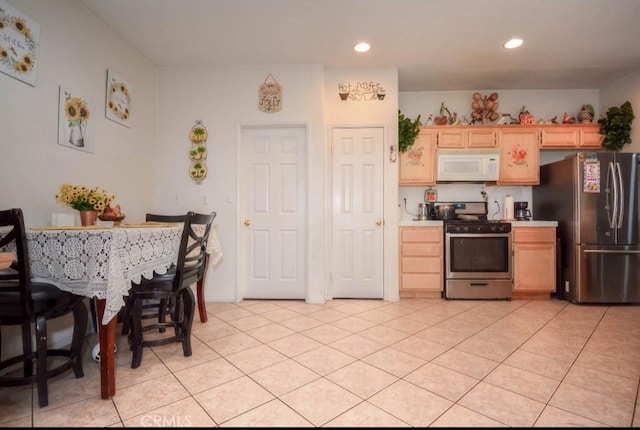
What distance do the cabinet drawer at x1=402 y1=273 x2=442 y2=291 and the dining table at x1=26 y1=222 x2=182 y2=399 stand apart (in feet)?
9.11

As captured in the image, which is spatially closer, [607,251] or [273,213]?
[607,251]

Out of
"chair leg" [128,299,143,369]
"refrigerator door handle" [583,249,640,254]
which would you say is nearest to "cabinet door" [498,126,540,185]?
"refrigerator door handle" [583,249,640,254]

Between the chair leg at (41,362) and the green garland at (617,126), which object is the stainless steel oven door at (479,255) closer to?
the green garland at (617,126)

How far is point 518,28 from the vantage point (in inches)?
105

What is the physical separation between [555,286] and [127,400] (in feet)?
13.8

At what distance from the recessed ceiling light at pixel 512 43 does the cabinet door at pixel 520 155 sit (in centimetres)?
108

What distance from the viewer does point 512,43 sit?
290cm

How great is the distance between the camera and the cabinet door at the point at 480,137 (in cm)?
377

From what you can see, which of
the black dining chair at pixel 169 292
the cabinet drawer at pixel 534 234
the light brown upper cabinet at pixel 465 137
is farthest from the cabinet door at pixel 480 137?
the black dining chair at pixel 169 292

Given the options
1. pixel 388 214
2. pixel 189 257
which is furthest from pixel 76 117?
pixel 388 214

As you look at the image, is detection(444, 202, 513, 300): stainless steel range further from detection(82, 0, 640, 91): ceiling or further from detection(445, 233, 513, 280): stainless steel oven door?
detection(82, 0, 640, 91): ceiling

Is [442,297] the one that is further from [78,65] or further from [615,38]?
[78,65]

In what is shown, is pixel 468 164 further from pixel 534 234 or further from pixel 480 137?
pixel 534 234

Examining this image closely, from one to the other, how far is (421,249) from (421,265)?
0.18m
